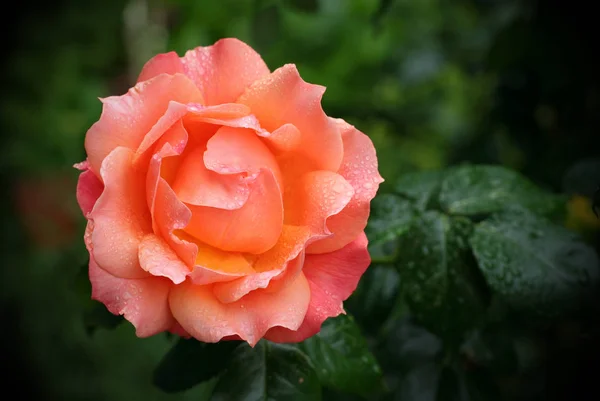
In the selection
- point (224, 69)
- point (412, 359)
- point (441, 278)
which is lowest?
point (412, 359)

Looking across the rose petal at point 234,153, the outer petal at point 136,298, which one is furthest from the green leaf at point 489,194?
the outer petal at point 136,298

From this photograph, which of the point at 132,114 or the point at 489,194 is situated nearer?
the point at 132,114

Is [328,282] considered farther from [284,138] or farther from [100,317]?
[100,317]

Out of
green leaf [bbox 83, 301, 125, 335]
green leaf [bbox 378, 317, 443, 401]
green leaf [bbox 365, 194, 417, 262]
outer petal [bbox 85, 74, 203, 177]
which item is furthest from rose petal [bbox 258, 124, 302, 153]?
green leaf [bbox 378, 317, 443, 401]

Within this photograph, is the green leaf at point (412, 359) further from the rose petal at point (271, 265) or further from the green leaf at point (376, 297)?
the rose petal at point (271, 265)

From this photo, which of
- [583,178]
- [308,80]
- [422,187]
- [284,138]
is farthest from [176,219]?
[308,80]

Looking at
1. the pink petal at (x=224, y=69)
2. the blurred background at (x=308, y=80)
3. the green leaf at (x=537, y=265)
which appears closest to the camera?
the pink petal at (x=224, y=69)
